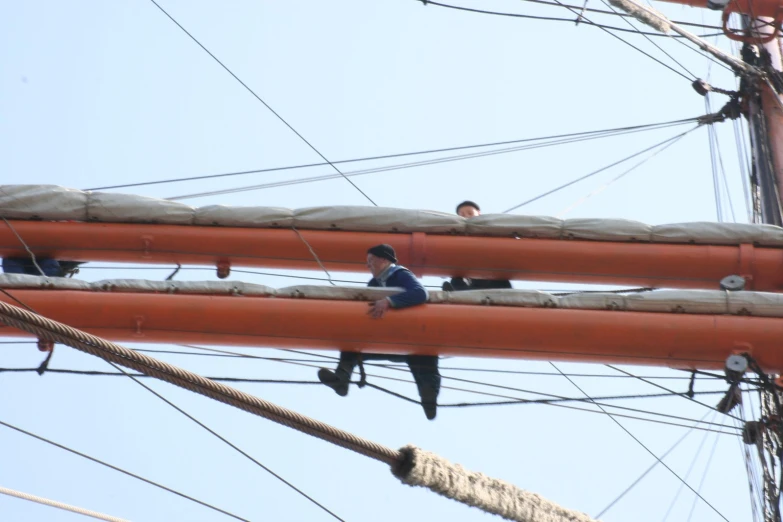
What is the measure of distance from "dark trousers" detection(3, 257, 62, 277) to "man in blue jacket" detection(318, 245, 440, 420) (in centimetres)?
234

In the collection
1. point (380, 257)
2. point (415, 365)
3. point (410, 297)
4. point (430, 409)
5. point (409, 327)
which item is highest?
point (380, 257)

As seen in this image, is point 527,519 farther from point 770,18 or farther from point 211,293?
point 770,18

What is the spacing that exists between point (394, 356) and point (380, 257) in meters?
0.62

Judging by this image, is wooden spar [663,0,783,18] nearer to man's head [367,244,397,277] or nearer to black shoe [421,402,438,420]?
man's head [367,244,397,277]

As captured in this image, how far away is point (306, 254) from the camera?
9.99 meters

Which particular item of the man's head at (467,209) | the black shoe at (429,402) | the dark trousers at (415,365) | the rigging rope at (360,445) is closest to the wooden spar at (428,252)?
the man's head at (467,209)

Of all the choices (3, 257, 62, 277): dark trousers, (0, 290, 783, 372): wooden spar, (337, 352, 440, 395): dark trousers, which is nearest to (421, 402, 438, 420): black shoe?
(337, 352, 440, 395): dark trousers

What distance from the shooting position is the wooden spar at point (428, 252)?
9.85 m

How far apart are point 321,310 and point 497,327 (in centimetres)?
108

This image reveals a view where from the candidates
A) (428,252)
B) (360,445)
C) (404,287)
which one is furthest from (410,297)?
(360,445)

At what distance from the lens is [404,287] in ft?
28.4

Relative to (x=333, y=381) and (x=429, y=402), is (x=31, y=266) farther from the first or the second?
(x=429, y=402)

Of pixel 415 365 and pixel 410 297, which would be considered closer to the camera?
pixel 410 297

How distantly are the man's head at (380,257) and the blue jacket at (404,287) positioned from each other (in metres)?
0.06
